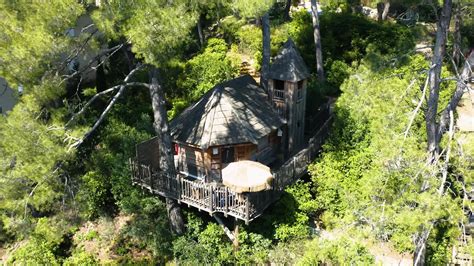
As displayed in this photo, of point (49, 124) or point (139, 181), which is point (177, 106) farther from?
point (49, 124)

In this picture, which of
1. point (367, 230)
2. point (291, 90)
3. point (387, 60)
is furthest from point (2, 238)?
point (387, 60)

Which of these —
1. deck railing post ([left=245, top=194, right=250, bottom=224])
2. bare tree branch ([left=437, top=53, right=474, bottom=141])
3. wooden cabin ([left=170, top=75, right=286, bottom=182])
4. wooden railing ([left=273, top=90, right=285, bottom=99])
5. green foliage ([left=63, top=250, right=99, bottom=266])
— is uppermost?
bare tree branch ([left=437, top=53, right=474, bottom=141])

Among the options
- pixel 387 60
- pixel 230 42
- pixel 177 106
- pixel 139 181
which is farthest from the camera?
pixel 230 42

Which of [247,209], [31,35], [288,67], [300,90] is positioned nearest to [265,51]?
[288,67]

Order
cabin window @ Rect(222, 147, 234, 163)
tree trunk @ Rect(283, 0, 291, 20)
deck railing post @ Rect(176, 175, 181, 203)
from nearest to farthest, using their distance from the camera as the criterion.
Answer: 1. deck railing post @ Rect(176, 175, 181, 203)
2. cabin window @ Rect(222, 147, 234, 163)
3. tree trunk @ Rect(283, 0, 291, 20)

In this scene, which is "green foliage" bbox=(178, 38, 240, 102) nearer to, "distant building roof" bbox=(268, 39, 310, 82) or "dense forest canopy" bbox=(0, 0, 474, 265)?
"dense forest canopy" bbox=(0, 0, 474, 265)

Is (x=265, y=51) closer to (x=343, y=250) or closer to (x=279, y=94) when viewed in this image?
(x=279, y=94)

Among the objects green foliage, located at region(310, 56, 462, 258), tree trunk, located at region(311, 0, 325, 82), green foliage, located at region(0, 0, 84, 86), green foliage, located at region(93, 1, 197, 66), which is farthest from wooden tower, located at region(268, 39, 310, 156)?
green foliage, located at region(0, 0, 84, 86)
